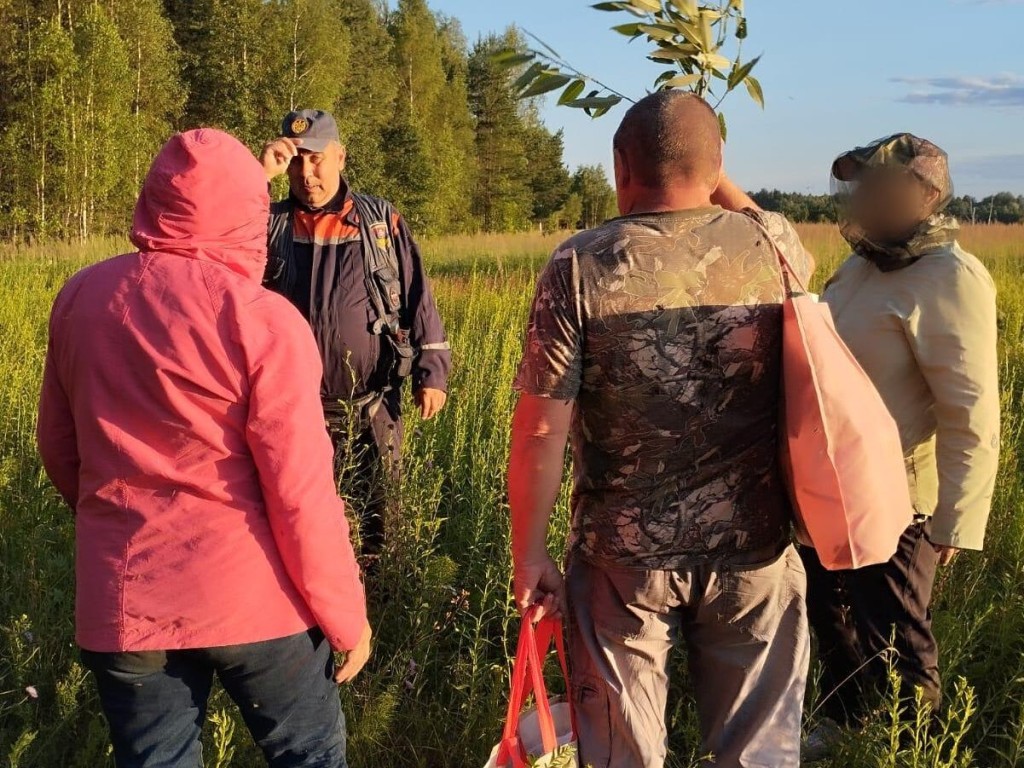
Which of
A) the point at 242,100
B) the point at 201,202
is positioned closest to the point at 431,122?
the point at 242,100

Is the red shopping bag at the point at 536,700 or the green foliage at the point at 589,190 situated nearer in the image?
the red shopping bag at the point at 536,700

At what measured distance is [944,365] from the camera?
7.50 feet

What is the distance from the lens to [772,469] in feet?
6.06

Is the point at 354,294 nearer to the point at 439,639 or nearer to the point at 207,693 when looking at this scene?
the point at 439,639

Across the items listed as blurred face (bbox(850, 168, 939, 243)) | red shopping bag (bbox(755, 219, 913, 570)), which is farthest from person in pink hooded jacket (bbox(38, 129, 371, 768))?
blurred face (bbox(850, 168, 939, 243))

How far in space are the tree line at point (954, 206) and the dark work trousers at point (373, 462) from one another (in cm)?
160

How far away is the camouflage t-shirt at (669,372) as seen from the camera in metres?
1.68

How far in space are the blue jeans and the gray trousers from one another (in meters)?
0.55

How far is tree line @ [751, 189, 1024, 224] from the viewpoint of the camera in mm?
2401

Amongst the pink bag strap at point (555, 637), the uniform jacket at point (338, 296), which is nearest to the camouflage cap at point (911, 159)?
the pink bag strap at point (555, 637)

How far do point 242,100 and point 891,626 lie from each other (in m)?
31.0

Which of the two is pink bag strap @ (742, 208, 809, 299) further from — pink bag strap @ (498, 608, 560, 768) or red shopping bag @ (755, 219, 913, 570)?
pink bag strap @ (498, 608, 560, 768)

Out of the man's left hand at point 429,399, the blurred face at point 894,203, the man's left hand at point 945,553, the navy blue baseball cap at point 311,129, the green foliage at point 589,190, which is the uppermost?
the green foliage at point 589,190

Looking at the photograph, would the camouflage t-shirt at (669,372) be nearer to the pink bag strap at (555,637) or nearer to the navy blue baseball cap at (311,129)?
the pink bag strap at (555,637)
